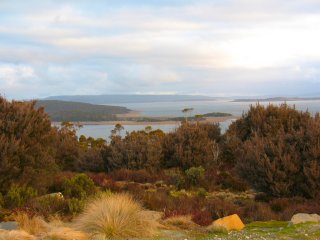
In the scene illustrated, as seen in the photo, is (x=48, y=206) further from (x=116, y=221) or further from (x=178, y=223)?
(x=178, y=223)

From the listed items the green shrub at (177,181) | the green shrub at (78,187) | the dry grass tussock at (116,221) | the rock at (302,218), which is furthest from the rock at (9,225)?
the green shrub at (177,181)

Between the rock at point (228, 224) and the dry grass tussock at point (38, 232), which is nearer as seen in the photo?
the dry grass tussock at point (38, 232)

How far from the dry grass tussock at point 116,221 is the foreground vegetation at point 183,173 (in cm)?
8

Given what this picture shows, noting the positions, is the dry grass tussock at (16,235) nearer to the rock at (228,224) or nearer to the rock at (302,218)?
the rock at (228,224)

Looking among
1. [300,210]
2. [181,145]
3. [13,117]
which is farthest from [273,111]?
[13,117]

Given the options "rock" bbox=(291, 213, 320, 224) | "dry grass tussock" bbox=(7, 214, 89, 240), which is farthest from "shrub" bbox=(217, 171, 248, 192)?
"dry grass tussock" bbox=(7, 214, 89, 240)

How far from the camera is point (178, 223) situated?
347 inches

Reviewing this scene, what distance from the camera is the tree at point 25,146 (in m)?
12.0

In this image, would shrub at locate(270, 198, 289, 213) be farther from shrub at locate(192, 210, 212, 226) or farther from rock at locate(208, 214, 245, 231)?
rock at locate(208, 214, 245, 231)

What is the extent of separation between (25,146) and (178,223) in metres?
5.55

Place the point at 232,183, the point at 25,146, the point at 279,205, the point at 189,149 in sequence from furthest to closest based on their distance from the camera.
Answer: the point at 189,149 → the point at 232,183 → the point at 25,146 → the point at 279,205

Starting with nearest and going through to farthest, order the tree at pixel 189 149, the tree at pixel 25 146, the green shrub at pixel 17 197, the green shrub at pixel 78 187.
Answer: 1. the green shrub at pixel 17 197
2. the tree at pixel 25 146
3. the green shrub at pixel 78 187
4. the tree at pixel 189 149

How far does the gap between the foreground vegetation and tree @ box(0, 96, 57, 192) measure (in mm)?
27

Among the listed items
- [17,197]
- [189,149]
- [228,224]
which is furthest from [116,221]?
[189,149]
